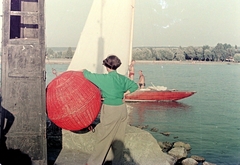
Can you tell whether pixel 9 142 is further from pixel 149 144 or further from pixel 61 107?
pixel 149 144

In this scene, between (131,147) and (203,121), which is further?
(203,121)

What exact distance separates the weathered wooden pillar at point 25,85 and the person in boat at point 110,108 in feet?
2.20

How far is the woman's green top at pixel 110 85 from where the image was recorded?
491cm

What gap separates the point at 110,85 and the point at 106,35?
33.4 ft

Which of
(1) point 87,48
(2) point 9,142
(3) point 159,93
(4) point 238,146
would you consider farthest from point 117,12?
(2) point 9,142

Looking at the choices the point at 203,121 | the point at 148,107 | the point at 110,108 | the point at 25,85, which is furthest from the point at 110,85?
the point at 148,107

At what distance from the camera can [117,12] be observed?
14500 millimetres

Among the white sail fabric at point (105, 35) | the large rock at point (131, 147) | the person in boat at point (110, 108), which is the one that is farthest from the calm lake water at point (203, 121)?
the person in boat at point (110, 108)

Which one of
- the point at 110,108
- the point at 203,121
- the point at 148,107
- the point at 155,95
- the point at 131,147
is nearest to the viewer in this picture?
the point at 110,108

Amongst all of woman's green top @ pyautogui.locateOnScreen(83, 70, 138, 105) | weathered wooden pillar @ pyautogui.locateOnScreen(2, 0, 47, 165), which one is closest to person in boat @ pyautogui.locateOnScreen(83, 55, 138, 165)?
woman's green top @ pyautogui.locateOnScreen(83, 70, 138, 105)

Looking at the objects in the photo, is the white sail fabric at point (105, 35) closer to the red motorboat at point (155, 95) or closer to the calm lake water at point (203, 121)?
the calm lake water at point (203, 121)

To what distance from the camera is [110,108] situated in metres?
4.89

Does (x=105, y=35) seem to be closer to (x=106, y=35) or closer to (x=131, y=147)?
(x=106, y=35)

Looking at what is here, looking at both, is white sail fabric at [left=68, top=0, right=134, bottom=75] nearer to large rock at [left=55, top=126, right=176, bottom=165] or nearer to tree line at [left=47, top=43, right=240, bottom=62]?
large rock at [left=55, top=126, right=176, bottom=165]
